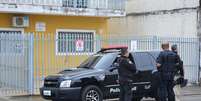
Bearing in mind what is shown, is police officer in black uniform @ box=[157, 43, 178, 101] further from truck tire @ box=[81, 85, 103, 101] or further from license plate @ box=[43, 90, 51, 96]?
license plate @ box=[43, 90, 51, 96]

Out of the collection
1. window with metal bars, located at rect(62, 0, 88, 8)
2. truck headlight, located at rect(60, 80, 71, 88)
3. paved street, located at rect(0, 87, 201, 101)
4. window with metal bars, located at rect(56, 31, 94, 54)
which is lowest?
paved street, located at rect(0, 87, 201, 101)

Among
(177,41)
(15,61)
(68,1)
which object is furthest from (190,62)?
(15,61)

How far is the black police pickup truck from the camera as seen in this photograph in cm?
1383

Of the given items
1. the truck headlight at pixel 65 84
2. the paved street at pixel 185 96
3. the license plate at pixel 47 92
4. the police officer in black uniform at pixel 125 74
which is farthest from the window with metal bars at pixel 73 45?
the police officer in black uniform at pixel 125 74

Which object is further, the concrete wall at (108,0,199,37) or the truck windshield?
the concrete wall at (108,0,199,37)

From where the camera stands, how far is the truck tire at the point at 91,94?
13.9 metres

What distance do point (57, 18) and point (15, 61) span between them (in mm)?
5398

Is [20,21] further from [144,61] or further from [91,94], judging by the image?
[91,94]

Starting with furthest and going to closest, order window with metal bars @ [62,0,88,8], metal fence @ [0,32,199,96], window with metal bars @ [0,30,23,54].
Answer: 1. window with metal bars @ [62,0,88,8]
2. metal fence @ [0,32,199,96]
3. window with metal bars @ [0,30,23,54]

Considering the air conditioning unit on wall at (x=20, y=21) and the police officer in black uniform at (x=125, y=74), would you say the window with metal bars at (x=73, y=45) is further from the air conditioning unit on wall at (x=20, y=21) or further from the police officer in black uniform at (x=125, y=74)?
the police officer in black uniform at (x=125, y=74)

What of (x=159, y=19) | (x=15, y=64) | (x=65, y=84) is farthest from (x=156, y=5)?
(x=65, y=84)

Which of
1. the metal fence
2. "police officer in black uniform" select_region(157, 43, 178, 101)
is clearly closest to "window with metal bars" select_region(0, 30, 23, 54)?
the metal fence

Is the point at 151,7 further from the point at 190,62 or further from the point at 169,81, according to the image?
the point at 169,81

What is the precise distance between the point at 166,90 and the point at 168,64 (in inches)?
27.3
